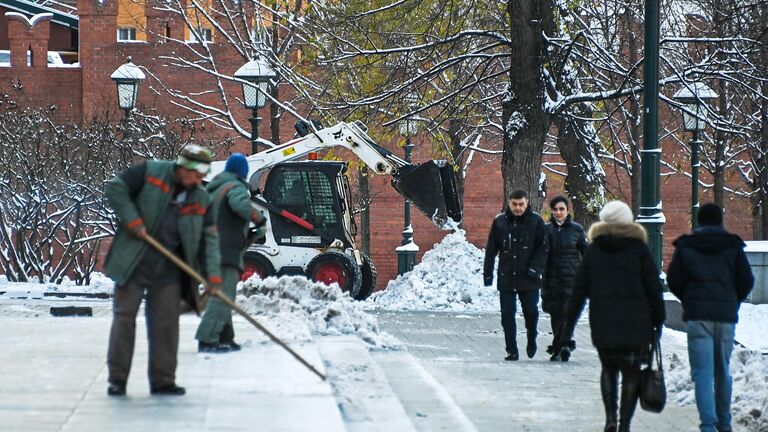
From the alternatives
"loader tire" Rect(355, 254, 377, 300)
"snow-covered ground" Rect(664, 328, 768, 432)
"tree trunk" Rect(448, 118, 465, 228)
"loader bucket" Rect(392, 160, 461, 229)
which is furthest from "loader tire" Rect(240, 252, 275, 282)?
"snow-covered ground" Rect(664, 328, 768, 432)

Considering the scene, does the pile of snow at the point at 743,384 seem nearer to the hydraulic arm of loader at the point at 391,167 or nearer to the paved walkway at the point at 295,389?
the paved walkway at the point at 295,389

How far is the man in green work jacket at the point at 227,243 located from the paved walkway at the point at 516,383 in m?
1.88

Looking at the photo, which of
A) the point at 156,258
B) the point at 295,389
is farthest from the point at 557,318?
the point at 156,258

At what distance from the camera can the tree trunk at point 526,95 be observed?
21719 mm

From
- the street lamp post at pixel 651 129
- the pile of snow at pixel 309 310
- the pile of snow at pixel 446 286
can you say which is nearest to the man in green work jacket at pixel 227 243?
the pile of snow at pixel 309 310

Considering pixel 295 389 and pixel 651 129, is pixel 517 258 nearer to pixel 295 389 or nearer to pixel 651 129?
pixel 651 129

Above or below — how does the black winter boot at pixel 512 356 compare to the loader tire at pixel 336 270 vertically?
below

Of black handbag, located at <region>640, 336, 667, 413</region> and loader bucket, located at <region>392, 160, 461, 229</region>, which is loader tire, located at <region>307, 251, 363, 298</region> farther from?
black handbag, located at <region>640, 336, 667, 413</region>

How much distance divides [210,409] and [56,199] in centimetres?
1580

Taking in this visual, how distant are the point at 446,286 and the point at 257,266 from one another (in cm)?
299

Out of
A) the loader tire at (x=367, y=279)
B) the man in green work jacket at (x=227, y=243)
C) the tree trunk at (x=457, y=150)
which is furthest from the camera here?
the tree trunk at (x=457, y=150)

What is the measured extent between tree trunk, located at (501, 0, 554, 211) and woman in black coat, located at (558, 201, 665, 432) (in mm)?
12801

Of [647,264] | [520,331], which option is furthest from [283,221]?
[647,264]

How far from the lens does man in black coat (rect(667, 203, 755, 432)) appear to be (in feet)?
29.8
